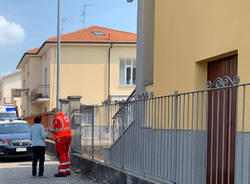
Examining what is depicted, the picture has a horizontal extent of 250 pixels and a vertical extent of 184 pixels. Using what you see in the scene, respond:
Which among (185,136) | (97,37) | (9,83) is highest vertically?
(97,37)

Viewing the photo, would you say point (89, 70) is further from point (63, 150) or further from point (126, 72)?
point (63, 150)

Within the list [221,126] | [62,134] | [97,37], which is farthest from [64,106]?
[97,37]

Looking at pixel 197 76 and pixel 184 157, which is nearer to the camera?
pixel 184 157

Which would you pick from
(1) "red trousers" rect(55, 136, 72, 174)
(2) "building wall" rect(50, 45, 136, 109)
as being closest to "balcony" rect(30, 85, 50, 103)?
(2) "building wall" rect(50, 45, 136, 109)

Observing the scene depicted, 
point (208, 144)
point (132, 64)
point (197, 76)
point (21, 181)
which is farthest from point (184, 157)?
point (132, 64)

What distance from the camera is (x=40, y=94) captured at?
1591 inches

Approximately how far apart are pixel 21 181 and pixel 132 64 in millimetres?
25873

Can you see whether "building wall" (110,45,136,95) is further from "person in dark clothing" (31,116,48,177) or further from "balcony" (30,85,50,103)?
"person in dark clothing" (31,116,48,177)

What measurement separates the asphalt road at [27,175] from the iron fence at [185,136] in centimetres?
128

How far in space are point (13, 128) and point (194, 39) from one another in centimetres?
1113

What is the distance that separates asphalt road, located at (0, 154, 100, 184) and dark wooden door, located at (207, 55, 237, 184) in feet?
15.0

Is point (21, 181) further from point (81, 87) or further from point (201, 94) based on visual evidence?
point (81, 87)

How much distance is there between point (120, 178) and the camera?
8398 mm

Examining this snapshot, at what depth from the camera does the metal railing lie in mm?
39056
